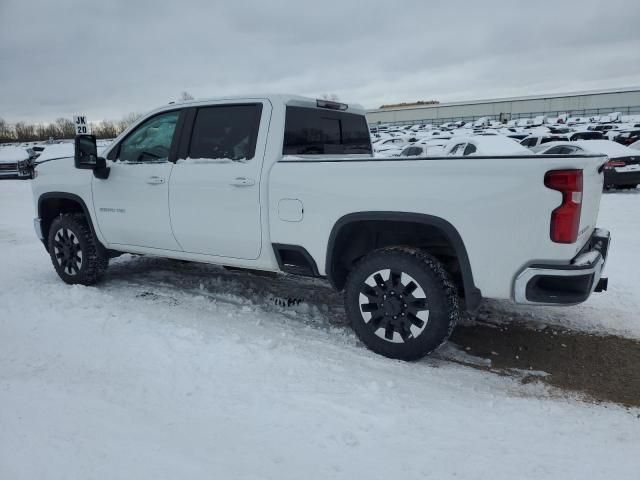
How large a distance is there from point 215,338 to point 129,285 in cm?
207

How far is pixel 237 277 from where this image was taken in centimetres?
570

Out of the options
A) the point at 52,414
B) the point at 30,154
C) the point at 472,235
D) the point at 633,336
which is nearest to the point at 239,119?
the point at 472,235

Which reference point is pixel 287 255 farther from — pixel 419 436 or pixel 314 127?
pixel 419 436

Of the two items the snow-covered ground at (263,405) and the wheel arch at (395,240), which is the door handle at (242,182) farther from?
the snow-covered ground at (263,405)

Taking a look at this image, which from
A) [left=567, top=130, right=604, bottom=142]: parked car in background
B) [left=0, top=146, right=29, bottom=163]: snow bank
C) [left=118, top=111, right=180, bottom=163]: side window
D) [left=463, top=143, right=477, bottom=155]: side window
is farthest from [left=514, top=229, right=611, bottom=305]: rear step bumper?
[left=567, top=130, right=604, bottom=142]: parked car in background

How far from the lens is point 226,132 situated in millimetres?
4273

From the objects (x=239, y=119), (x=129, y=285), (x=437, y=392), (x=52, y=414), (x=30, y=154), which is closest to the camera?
(x=52, y=414)

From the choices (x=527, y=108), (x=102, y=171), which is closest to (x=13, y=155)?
(x=102, y=171)

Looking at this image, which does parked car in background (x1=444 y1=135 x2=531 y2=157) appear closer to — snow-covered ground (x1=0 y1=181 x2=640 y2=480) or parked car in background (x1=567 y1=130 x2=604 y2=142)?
snow-covered ground (x1=0 y1=181 x2=640 y2=480)

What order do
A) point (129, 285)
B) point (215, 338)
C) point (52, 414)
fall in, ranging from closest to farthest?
point (52, 414) < point (215, 338) < point (129, 285)

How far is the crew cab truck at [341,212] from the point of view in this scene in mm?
2969

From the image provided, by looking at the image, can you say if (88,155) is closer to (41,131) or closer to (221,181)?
(221,181)

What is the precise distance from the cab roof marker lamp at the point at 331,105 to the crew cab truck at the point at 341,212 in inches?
0.6

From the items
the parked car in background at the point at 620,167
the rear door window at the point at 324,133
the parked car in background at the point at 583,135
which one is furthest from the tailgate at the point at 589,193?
the parked car in background at the point at 583,135
